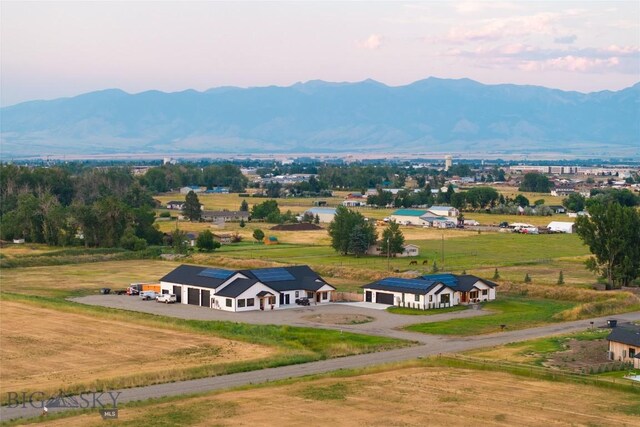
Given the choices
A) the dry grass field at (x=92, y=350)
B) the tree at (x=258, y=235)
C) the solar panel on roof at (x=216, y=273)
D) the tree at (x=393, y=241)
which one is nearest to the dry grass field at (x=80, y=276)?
the solar panel on roof at (x=216, y=273)

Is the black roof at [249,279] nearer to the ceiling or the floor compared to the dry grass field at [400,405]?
nearer to the ceiling

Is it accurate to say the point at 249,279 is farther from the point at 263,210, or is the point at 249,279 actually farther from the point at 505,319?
the point at 263,210

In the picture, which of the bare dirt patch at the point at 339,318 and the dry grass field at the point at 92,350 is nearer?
the dry grass field at the point at 92,350

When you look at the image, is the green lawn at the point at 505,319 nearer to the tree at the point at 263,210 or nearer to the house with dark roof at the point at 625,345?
the house with dark roof at the point at 625,345

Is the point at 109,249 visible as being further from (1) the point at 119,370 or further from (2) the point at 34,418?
(2) the point at 34,418

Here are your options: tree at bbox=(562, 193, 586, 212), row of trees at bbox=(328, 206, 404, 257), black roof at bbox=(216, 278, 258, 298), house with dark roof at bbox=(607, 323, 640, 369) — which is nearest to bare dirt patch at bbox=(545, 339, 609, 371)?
house with dark roof at bbox=(607, 323, 640, 369)

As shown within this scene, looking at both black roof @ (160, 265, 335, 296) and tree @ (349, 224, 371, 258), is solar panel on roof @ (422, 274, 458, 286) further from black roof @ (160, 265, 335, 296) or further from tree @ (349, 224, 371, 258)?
tree @ (349, 224, 371, 258)
